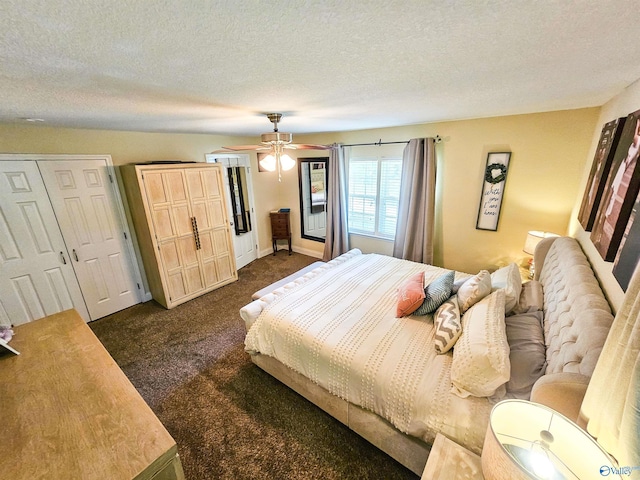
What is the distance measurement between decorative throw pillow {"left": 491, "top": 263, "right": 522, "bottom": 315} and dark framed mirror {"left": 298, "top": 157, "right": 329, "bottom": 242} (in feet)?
10.3

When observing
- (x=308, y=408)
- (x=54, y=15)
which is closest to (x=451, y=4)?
(x=54, y=15)

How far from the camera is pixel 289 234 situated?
16.4 feet

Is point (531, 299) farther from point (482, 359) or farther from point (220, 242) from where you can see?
point (220, 242)

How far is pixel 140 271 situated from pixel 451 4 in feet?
13.5

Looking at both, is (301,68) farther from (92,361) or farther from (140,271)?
(140,271)

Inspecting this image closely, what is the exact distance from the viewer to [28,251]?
101 inches

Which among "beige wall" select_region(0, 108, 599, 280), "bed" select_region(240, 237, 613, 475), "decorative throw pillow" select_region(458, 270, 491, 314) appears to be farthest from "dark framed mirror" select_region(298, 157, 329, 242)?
"decorative throw pillow" select_region(458, 270, 491, 314)

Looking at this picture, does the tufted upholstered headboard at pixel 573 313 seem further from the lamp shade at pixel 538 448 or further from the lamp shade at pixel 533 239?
the lamp shade at pixel 533 239

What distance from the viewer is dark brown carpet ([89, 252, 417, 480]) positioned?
1557 millimetres

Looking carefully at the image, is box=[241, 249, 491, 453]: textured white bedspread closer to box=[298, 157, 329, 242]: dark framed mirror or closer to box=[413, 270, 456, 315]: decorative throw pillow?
box=[413, 270, 456, 315]: decorative throw pillow

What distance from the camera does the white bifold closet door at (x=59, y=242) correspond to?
97.6 inches

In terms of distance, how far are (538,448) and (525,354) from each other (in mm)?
630

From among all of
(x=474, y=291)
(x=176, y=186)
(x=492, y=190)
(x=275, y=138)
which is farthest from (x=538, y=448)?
(x=176, y=186)

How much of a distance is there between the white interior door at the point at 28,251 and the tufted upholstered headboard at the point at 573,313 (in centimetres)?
439
